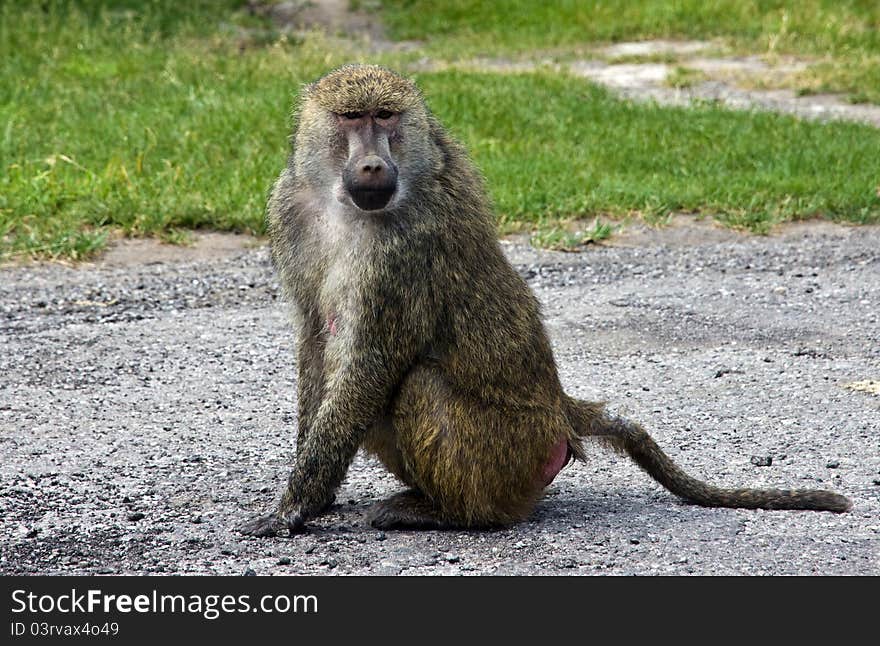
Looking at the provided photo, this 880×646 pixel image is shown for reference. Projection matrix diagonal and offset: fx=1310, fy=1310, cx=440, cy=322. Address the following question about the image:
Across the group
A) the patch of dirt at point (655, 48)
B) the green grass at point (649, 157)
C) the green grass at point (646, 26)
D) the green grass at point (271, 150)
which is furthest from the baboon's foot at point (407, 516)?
the patch of dirt at point (655, 48)

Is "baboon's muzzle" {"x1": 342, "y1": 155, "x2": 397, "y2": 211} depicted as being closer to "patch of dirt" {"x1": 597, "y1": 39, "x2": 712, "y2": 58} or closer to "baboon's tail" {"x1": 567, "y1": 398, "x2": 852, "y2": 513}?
"baboon's tail" {"x1": 567, "y1": 398, "x2": 852, "y2": 513}

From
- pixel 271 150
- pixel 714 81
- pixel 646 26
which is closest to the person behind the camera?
pixel 271 150

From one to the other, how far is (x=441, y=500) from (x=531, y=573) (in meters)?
0.50

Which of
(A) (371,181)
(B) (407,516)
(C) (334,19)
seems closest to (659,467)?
(B) (407,516)

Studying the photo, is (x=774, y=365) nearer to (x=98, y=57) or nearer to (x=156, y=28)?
(x=98, y=57)

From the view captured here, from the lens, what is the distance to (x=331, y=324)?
13.3 feet

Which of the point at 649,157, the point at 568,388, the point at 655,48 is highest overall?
the point at 655,48

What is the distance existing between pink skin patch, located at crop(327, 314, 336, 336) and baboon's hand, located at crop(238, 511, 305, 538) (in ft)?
1.84

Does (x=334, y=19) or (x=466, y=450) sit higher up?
(x=334, y=19)

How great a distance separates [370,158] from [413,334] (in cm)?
54

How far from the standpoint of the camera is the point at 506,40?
16703 mm

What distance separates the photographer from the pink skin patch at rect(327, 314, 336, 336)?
13.2ft

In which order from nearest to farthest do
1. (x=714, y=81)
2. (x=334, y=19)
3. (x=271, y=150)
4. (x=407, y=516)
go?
(x=407, y=516) → (x=271, y=150) → (x=714, y=81) → (x=334, y=19)

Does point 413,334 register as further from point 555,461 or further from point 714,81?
point 714,81
